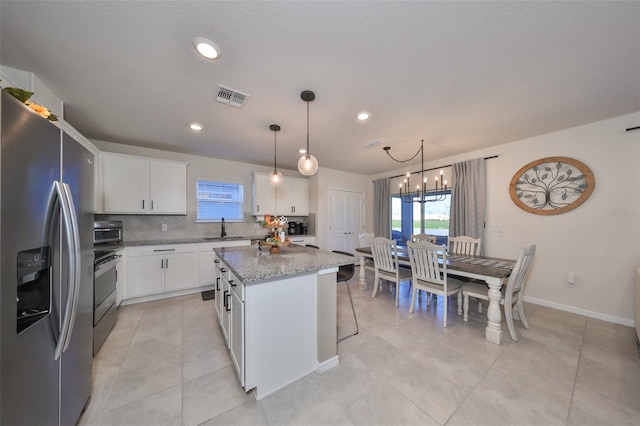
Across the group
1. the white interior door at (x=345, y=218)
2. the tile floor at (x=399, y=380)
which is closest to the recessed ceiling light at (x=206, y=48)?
the tile floor at (x=399, y=380)

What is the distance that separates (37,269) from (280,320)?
127 cm

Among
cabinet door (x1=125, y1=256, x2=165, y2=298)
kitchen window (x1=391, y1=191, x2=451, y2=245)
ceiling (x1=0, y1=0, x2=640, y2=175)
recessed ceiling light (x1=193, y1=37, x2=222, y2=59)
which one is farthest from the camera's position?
kitchen window (x1=391, y1=191, x2=451, y2=245)

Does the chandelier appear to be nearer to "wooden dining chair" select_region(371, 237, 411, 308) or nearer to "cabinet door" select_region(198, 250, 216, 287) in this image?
"wooden dining chair" select_region(371, 237, 411, 308)

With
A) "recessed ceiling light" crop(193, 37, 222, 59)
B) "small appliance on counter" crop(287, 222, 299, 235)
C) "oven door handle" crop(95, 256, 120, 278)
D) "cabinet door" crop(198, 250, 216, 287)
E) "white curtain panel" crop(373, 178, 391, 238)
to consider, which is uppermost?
"recessed ceiling light" crop(193, 37, 222, 59)

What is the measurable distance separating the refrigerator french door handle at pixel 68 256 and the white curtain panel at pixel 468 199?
4.75m

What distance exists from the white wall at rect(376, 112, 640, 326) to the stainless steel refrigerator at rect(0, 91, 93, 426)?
4957 mm

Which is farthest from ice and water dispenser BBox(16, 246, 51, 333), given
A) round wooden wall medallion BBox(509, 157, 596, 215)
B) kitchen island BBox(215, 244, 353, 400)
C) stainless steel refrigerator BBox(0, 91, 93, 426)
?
round wooden wall medallion BBox(509, 157, 596, 215)

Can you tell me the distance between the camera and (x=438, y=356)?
196 cm

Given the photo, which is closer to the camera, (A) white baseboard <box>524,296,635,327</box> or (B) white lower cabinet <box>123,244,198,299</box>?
(A) white baseboard <box>524,296,635,327</box>

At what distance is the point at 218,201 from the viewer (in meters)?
4.30

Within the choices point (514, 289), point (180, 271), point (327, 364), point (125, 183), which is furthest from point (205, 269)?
point (514, 289)

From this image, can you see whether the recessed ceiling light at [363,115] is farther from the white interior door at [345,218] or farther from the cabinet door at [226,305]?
Answer: the white interior door at [345,218]

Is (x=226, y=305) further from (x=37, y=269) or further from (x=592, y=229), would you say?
(x=592, y=229)

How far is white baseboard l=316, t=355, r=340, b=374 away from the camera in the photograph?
1758 millimetres
